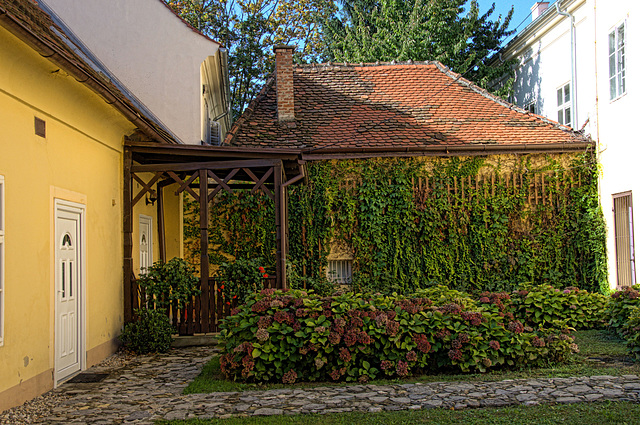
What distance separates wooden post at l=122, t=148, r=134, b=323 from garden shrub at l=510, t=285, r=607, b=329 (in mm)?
5818

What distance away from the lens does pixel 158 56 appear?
42.3 ft

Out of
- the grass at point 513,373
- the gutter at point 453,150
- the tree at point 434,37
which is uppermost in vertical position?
the tree at point 434,37

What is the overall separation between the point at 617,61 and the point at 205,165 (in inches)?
333

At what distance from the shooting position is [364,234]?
44.1 feet

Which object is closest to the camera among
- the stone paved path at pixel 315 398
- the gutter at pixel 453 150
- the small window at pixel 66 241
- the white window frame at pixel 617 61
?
the stone paved path at pixel 315 398

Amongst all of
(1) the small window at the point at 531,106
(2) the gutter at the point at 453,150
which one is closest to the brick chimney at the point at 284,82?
(2) the gutter at the point at 453,150

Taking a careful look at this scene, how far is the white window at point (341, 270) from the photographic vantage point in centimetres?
1378

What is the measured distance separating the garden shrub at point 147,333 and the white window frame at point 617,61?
957cm

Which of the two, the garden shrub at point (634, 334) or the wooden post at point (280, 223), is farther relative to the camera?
the wooden post at point (280, 223)

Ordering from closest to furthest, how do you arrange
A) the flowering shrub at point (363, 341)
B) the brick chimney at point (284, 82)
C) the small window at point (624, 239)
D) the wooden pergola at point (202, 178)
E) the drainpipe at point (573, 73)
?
the flowering shrub at point (363, 341), the wooden pergola at point (202, 178), the small window at point (624, 239), the drainpipe at point (573, 73), the brick chimney at point (284, 82)

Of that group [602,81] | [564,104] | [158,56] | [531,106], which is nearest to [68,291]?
[158,56]

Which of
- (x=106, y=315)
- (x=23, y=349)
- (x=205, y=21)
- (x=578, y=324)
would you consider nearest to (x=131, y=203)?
(x=106, y=315)

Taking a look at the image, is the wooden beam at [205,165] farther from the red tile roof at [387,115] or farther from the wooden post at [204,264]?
the red tile roof at [387,115]

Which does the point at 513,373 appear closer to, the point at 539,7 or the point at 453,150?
the point at 453,150
